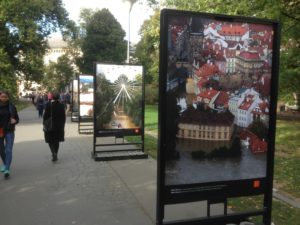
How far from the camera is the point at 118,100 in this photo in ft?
35.2

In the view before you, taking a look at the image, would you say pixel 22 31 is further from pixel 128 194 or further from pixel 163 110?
pixel 163 110

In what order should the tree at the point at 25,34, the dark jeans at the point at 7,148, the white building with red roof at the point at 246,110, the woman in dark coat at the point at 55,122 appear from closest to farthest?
the white building with red roof at the point at 246,110 → the dark jeans at the point at 7,148 → the woman in dark coat at the point at 55,122 → the tree at the point at 25,34

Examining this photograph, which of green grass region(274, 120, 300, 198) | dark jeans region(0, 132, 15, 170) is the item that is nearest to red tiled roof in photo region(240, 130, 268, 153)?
green grass region(274, 120, 300, 198)

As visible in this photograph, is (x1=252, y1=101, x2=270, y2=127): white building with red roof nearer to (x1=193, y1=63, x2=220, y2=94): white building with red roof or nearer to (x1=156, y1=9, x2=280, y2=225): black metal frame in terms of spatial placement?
(x1=156, y1=9, x2=280, y2=225): black metal frame

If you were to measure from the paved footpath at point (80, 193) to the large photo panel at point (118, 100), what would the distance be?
950mm

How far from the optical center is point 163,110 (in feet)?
14.2

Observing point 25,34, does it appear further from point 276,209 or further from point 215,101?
point 215,101

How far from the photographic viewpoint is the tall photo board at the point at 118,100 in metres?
10.4

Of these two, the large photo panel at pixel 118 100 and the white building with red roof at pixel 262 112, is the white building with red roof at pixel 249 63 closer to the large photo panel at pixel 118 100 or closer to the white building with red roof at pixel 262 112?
the white building with red roof at pixel 262 112

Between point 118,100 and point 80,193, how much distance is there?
13.2 ft

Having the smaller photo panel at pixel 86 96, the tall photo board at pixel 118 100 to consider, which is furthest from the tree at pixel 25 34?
the tall photo board at pixel 118 100

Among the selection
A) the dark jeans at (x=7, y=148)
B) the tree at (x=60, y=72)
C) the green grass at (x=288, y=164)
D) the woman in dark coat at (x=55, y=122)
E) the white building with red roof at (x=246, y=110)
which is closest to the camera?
the white building with red roof at (x=246, y=110)

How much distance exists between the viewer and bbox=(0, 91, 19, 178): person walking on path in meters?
8.45

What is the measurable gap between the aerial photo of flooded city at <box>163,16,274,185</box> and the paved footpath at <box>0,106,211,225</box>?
140cm
